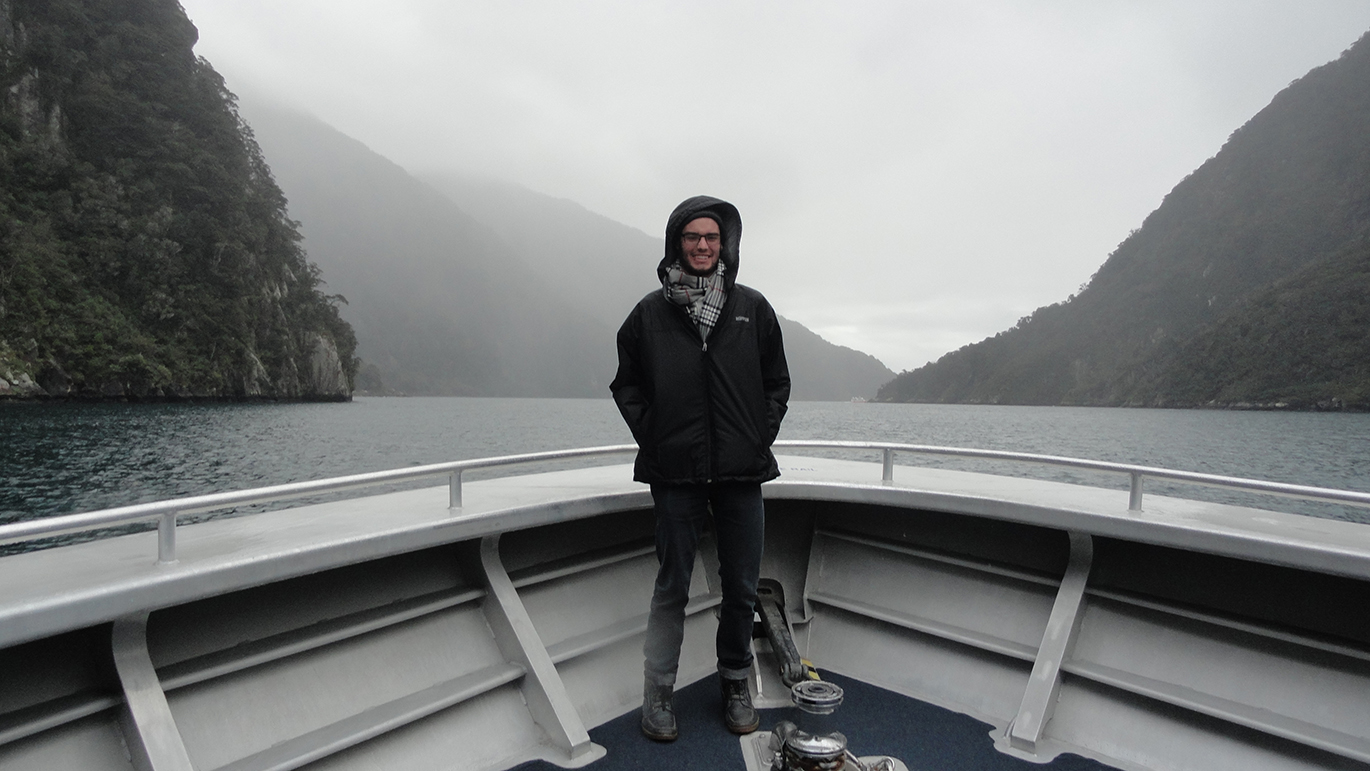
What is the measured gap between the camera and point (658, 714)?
267cm

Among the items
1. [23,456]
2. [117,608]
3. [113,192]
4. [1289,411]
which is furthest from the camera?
[1289,411]

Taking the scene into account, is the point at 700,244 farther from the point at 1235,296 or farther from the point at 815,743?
the point at 1235,296

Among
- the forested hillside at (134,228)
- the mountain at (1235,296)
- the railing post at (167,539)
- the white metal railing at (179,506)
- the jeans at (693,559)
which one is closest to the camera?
the white metal railing at (179,506)

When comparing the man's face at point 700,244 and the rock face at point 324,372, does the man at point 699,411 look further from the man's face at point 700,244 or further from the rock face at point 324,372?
the rock face at point 324,372

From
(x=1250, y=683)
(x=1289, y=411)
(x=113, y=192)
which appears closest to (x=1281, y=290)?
(x=1289, y=411)

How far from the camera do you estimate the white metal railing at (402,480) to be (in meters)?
1.52

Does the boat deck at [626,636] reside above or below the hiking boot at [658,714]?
above

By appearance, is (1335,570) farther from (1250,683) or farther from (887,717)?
(887,717)

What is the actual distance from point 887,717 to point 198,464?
91.7 ft

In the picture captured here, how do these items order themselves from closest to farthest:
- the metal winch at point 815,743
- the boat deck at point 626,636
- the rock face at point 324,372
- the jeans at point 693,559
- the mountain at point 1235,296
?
the boat deck at point 626,636 → the metal winch at point 815,743 → the jeans at point 693,559 → the rock face at point 324,372 → the mountain at point 1235,296

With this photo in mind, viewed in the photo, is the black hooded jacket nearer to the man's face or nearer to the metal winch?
the man's face

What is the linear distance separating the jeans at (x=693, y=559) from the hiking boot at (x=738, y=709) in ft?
0.17

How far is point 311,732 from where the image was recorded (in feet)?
6.95

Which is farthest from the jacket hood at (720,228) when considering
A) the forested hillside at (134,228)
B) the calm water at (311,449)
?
the forested hillside at (134,228)
